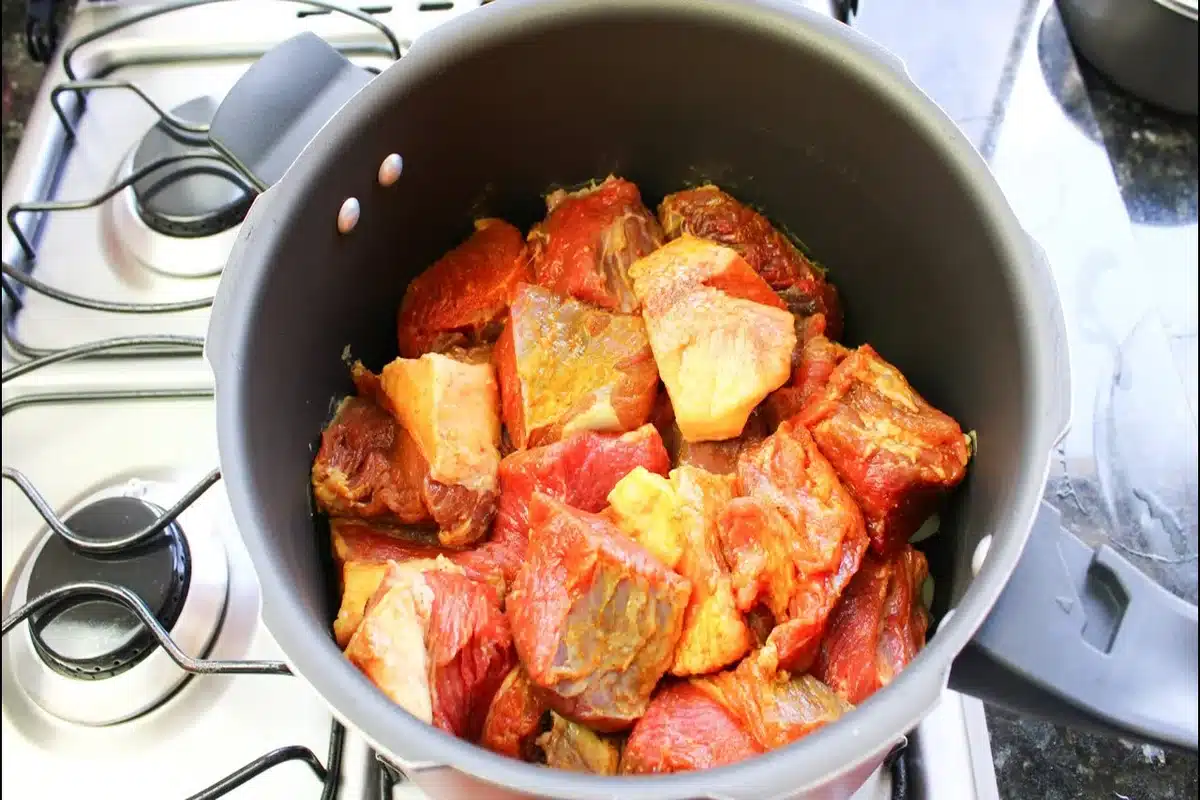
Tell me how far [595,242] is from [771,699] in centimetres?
72

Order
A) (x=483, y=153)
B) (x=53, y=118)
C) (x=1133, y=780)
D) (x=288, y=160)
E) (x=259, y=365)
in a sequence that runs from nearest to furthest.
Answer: (x=259, y=365)
(x=288, y=160)
(x=1133, y=780)
(x=483, y=153)
(x=53, y=118)

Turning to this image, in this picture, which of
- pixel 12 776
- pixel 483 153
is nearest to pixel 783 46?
pixel 483 153

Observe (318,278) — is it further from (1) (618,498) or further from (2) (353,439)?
(1) (618,498)

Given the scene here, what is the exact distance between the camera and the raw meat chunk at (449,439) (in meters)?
1.29

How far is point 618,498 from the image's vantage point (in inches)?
48.1

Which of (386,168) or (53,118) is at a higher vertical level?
(386,168)

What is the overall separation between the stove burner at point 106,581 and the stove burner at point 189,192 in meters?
0.48

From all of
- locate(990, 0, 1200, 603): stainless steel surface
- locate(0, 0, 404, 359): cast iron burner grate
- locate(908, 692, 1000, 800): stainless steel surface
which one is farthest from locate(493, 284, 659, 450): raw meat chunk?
locate(990, 0, 1200, 603): stainless steel surface

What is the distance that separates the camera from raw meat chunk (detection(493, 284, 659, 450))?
135cm

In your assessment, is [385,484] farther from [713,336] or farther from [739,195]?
[739,195]

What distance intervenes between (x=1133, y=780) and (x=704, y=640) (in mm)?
678

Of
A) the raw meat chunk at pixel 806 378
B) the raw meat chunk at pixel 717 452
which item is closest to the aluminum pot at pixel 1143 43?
the raw meat chunk at pixel 806 378

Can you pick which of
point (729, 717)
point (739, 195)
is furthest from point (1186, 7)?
point (729, 717)

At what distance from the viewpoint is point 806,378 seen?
1359 millimetres
